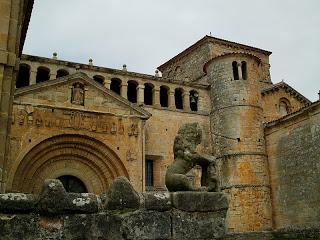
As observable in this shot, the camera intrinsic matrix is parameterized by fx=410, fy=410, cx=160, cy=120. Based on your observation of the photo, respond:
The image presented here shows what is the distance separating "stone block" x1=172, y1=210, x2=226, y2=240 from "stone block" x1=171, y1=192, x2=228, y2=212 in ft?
0.18

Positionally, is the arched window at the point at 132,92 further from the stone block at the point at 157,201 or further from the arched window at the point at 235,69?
the stone block at the point at 157,201

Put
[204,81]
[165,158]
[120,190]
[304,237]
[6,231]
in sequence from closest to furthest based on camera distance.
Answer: [6,231], [120,190], [304,237], [165,158], [204,81]

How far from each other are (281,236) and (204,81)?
10296 mm

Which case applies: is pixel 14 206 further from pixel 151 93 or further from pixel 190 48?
pixel 190 48

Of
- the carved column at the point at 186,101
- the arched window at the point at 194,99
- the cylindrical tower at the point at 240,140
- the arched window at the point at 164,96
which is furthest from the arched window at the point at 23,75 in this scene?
the cylindrical tower at the point at 240,140

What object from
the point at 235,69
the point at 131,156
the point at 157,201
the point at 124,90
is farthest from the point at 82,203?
the point at 235,69

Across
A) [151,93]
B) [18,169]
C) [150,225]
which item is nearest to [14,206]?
[150,225]

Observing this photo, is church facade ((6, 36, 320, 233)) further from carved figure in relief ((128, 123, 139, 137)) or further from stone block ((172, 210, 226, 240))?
stone block ((172, 210, 226, 240))

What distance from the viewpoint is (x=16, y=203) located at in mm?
4008

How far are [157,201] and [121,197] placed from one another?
0.42 m

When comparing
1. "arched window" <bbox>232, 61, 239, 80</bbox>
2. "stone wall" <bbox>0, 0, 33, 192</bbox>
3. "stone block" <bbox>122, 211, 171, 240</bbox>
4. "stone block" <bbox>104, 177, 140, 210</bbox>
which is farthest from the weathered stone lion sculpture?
"arched window" <bbox>232, 61, 239, 80</bbox>

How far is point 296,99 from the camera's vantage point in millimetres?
26859

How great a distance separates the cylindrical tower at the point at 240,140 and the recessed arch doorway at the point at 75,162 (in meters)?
6.26

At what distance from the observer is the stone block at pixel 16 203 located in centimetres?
397
